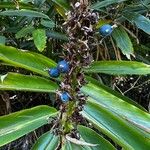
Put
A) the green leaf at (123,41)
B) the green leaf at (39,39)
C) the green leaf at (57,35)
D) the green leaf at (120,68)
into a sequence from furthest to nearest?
1. the green leaf at (57,35)
2. the green leaf at (123,41)
3. the green leaf at (39,39)
4. the green leaf at (120,68)

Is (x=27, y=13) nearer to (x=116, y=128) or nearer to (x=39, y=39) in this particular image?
(x=39, y=39)

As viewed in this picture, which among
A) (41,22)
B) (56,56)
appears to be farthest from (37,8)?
(56,56)

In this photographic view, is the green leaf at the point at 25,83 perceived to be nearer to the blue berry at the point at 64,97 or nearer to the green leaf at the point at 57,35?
→ the blue berry at the point at 64,97

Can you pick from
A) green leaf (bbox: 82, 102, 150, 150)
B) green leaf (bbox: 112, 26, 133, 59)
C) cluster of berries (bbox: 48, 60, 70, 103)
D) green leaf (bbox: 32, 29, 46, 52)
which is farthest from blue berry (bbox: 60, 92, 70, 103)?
green leaf (bbox: 112, 26, 133, 59)

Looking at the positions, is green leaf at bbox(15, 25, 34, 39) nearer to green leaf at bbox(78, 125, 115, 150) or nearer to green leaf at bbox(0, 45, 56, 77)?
green leaf at bbox(0, 45, 56, 77)

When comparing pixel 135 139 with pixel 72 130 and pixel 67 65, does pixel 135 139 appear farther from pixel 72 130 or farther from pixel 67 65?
pixel 67 65

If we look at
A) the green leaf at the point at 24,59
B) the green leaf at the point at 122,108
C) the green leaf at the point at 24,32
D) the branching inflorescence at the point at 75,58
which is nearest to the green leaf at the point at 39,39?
the green leaf at the point at 24,32

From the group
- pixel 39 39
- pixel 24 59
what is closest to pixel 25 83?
pixel 24 59
